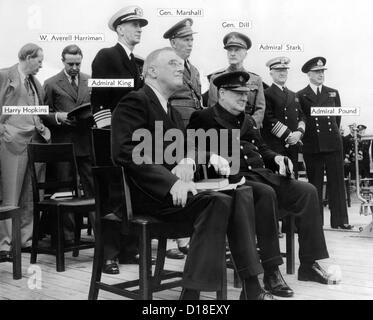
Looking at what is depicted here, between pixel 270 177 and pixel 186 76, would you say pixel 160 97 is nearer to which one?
pixel 270 177

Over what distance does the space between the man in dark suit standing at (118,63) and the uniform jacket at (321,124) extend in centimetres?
225

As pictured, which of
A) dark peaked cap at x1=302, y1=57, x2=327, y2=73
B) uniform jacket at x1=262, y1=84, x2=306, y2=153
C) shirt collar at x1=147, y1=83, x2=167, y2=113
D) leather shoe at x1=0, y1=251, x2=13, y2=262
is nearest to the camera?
shirt collar at x1=147, y1=83, x2=167, y2=113

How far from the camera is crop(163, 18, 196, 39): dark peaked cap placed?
3.69 metres

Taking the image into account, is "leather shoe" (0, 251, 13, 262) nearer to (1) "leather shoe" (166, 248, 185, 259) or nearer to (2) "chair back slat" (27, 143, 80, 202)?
(2) "chair back slat" (27, 143, 80, 202)

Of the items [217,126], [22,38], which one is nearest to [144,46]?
[22,38]

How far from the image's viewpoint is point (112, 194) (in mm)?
2459

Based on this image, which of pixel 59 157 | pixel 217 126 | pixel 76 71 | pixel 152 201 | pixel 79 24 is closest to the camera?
pixel 152 201

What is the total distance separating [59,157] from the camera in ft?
13.0

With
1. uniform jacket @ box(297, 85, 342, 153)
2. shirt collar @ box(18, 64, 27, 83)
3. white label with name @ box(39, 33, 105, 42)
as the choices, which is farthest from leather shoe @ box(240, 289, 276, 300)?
uniform jacket @ box(297, 85, 342, 153)

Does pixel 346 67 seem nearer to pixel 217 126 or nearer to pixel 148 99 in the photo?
pixel 217 126

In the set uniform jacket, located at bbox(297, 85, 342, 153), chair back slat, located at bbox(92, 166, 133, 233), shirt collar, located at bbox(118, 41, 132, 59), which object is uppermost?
shirt collar, located at bbox(118, 41, 132, 59)

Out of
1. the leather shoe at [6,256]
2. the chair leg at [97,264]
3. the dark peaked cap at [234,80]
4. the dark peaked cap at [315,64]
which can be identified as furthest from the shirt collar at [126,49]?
the dark peaked cap at [315,64]

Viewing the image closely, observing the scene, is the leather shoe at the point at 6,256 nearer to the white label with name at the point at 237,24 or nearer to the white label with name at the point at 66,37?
the white label with name at the point at 66,37
